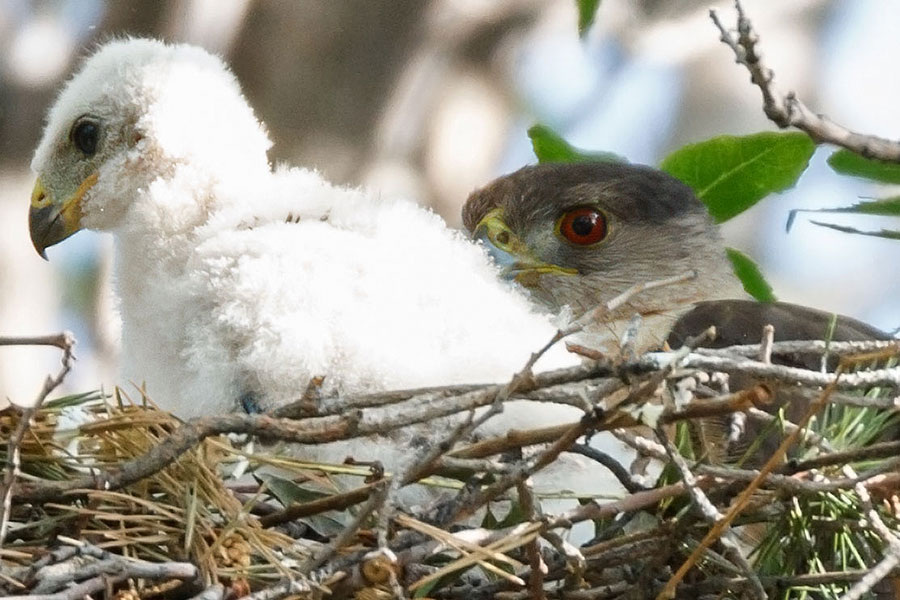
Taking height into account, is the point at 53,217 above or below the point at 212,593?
above

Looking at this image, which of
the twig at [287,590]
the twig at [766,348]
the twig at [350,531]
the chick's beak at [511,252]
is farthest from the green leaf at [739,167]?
the twig at [287,590]

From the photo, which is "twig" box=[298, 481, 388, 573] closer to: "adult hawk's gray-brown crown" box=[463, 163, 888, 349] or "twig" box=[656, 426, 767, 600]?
"twig" box=[656, 426, 767, 600]

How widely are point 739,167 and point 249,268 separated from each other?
1.23m

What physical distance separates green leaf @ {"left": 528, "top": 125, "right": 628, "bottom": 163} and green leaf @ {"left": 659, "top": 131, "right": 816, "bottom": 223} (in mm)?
172

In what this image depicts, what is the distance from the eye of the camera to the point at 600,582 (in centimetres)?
160

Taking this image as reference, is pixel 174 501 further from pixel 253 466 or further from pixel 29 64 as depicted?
pixel 29 64

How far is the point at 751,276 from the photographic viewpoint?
2.73m

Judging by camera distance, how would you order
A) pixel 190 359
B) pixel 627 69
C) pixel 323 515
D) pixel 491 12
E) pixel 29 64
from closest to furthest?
pixel 323 515, pixel 190 359, pixel 29 64, pixel 491 12, pixel 627 69

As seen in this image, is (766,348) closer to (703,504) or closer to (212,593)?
(703,504)

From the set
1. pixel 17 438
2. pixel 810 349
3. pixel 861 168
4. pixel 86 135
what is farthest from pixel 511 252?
pixel 17 438

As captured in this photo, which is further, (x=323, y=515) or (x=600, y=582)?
(x=323, y=515)

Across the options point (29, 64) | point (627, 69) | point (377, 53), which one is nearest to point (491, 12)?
point (377, 53)

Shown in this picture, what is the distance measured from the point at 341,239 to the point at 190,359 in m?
0.31

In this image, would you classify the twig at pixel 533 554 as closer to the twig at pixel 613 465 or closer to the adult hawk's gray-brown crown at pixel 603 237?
the twig at pixel 613 465
